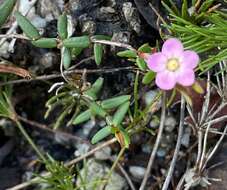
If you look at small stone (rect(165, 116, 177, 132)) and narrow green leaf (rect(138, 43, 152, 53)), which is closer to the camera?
narrow green leaf (rect(138, 43, 152, 53))

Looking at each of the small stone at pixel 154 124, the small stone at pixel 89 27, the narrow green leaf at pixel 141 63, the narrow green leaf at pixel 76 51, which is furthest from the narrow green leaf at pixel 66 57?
the small stone at pixel 154 124

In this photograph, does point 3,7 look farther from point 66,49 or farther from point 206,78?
point 206,78

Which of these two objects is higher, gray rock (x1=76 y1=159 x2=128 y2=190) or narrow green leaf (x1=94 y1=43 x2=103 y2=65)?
narrow green leaf (x1=94 y1=43 x2=103 y2=65)

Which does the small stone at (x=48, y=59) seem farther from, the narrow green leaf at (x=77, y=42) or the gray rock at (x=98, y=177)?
the gray rock at (x=98, y=177)

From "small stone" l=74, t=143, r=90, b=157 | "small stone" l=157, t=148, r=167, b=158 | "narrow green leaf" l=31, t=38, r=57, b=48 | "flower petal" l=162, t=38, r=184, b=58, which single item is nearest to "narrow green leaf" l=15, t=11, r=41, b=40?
"narrow green leaf" l=31, t=38, r=57, b=48

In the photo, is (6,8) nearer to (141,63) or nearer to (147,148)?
(141,63)

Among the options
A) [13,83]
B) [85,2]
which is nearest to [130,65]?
[85,2]

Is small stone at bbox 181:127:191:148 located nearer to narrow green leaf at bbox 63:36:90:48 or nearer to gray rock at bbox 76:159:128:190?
gray rock at bbox 76:159:128:190

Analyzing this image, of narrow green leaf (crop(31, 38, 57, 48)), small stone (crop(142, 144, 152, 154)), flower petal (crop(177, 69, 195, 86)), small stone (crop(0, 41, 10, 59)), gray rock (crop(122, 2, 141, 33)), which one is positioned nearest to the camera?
flower petal (crop(177, 69, 195, 86))
